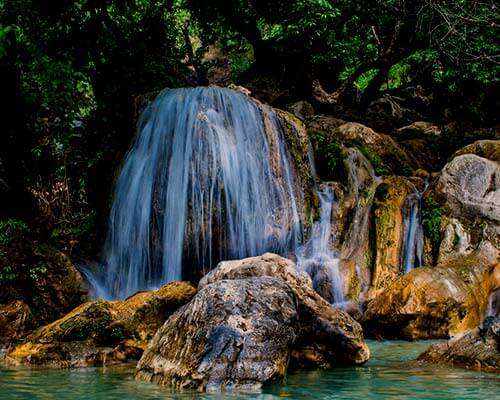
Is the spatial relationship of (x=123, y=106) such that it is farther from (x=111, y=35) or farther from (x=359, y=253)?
(x=359, y=253)

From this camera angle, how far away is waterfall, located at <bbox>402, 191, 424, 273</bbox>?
482 inches

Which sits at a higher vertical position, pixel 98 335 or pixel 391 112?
pixel 391 112

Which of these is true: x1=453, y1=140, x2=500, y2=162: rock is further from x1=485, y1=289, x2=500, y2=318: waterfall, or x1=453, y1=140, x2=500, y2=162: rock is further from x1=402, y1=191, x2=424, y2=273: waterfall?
x1=485, y1=289, x2=500, y2=318: waterfall

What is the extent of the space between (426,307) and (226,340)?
502 centimetres

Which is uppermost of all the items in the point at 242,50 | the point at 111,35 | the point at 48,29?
the point at 242,50

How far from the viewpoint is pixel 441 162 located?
16734 millimetres

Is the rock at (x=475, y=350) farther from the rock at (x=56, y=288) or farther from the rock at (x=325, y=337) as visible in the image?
the rock at (x=56, y=288)

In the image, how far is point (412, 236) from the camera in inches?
490

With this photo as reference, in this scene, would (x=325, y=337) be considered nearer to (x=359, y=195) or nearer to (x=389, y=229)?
(x=389, y=229)

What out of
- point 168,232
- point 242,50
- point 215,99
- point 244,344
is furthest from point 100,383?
point 242,50

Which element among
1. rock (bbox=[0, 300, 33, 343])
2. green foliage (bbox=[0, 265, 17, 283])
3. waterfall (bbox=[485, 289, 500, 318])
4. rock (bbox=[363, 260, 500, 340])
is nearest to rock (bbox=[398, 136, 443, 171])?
waterfall (bbox=[485, 289, 500, 318])

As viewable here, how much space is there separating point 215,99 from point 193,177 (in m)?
2.20

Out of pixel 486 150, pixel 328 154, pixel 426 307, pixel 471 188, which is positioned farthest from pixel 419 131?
pixel 426 307

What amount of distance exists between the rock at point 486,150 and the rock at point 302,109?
513 cm
